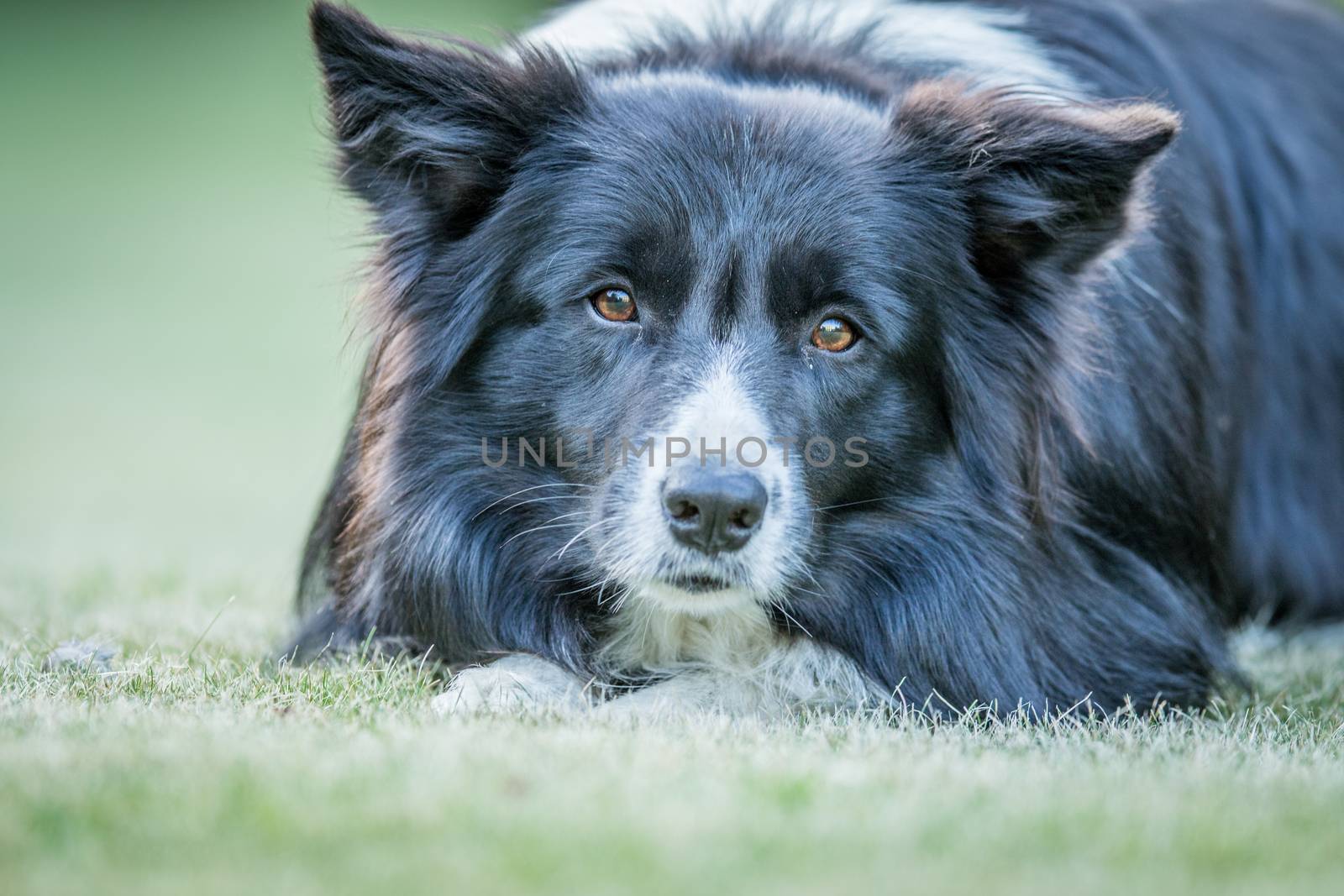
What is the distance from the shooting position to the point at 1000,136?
3.94m

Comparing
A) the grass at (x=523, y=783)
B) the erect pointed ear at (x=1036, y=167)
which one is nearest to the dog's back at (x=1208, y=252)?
the erect pointed ear at (x=1036, y=167)

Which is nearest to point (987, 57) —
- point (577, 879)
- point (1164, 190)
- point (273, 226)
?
point (1164, 190)

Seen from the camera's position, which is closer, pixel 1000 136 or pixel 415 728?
pixel 415 728

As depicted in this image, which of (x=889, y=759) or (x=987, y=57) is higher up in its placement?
(x=987, y=57)

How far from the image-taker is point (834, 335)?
3902 mm

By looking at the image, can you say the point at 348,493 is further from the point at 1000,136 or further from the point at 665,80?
the point at 1000,136

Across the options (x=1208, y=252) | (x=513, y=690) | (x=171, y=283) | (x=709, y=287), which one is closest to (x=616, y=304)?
(x=709, y=287)

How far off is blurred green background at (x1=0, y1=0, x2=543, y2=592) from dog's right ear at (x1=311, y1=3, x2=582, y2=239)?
12 centimetres

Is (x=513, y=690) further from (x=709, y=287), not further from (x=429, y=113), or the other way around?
(x=429, y=113)

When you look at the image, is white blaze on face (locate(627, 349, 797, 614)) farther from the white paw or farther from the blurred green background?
the blurred green background

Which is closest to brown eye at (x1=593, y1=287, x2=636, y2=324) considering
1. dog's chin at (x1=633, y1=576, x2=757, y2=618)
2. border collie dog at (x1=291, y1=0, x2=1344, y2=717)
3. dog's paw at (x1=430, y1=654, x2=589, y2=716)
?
border collie dog at (x1=291, y1=0, x2=1344, y2=717)

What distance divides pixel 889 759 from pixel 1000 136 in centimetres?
175

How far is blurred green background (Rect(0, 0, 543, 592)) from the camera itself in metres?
7.91

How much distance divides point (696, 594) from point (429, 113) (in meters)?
1.44
